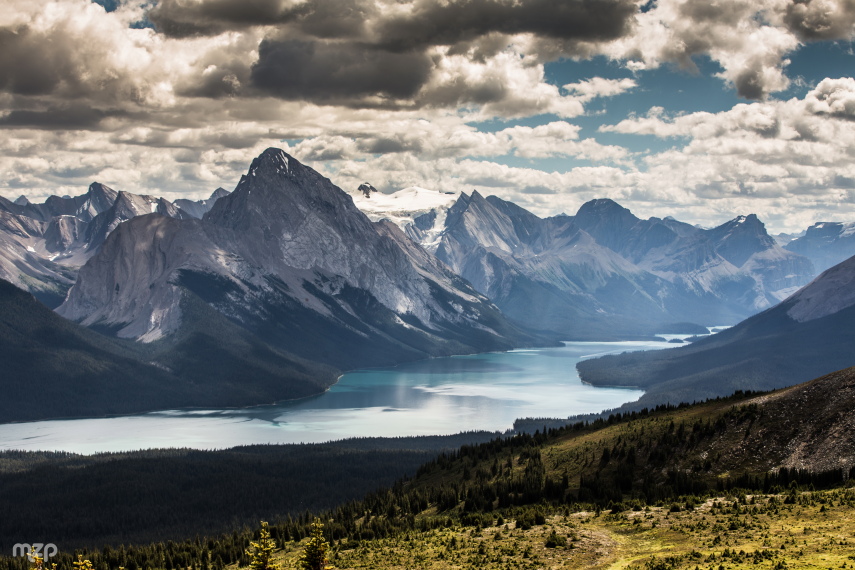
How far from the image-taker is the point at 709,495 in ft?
325

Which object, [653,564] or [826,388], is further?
[826,388]

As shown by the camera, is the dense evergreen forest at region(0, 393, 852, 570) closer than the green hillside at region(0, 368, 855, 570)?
No

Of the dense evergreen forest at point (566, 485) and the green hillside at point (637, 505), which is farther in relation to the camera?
the dense evergreen forest at point (566, 485)

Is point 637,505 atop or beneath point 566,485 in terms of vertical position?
atop

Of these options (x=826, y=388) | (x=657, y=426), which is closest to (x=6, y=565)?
(x=657, y=426)

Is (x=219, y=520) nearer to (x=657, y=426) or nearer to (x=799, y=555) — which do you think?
(x=657, y=426)

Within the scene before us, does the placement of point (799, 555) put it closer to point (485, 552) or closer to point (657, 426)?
point (485, 552)

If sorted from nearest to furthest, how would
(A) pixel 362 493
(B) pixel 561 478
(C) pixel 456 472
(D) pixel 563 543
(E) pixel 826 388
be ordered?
(D) pixel 563 543, (E) pixel 826 388, (B) pixel 561 478, (C) pixel 456 472, (A) pixel 362 493

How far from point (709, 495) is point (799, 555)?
1228 inches

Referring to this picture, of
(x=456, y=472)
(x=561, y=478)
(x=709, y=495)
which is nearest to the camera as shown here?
(x=709, y=495)

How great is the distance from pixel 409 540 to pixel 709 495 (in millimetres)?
34143

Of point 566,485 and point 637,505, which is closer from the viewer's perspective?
point 637,505

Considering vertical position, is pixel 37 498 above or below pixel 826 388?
below

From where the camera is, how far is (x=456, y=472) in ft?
515
